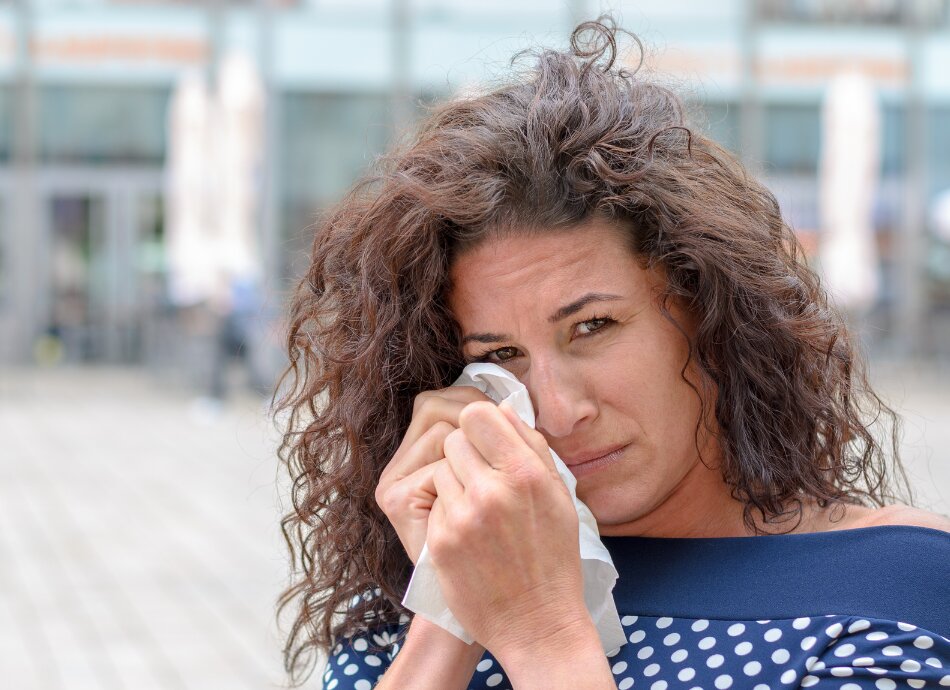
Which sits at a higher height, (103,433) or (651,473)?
(651,473)

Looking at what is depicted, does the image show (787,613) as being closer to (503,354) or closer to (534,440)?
(534,440)

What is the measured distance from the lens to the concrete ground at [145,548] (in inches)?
181

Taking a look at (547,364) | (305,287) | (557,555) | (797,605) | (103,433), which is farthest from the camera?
(103,433)

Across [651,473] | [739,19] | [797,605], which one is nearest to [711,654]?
[797,605]

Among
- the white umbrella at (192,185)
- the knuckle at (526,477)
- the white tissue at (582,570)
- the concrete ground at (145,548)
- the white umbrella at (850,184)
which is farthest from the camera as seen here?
the white umbrella at (192,185)

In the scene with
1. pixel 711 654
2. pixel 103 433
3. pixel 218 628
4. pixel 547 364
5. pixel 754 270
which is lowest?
pixel 103 433

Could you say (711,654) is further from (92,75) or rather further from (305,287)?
(92,75)

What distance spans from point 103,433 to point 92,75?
26.2ft

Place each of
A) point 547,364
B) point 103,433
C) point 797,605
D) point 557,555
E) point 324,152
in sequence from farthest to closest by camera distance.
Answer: point 324,152 < point 103,433 < point 547,364 < point 797,605 < point 557,555

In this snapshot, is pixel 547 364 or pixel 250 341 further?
pixel 250 341

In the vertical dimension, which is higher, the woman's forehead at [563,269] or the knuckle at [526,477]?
the woman's forehead at [563,269]

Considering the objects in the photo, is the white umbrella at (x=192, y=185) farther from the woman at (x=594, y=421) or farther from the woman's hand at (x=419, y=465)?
the woman's hand at (x=419, y=465)

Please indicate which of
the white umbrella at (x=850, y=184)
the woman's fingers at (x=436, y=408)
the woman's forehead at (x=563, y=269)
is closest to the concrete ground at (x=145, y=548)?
the woman's fingers at (x=436, y=408)

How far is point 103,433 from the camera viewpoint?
35.5ft
